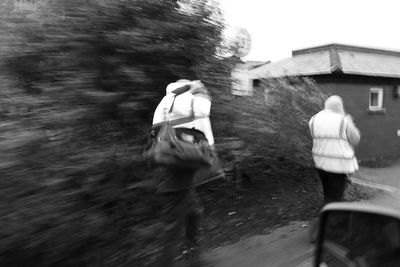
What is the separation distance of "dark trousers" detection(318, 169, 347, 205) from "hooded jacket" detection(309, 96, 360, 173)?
11 centimetres

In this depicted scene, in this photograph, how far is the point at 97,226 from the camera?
11.1 feet

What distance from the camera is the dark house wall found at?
12438 mm

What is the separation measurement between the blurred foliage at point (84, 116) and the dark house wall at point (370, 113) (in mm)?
8497

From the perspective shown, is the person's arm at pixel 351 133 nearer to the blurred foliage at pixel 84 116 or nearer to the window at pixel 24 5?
the blurred foliage at pixel 84 116

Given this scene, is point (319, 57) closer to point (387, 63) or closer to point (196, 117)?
point (387, 63)

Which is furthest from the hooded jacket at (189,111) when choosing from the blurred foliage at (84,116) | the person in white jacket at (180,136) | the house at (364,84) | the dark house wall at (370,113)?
the dark house wall at (370,113)

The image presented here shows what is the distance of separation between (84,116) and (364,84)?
37.0 ft

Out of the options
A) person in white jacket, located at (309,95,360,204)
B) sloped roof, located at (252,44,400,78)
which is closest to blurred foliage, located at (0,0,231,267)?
person in white jacket, located at (309,95,360,204)

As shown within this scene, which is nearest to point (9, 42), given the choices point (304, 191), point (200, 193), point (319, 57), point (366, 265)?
point (200, 193)

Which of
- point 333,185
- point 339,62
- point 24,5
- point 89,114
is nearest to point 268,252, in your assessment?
point 333,185

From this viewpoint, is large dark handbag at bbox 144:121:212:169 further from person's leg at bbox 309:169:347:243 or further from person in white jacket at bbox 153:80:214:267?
person's leg at bbox 309:169:347:243

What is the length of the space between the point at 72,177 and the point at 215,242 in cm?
233

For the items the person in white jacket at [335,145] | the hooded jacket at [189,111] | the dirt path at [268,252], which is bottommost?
the dirt path at [268,252]

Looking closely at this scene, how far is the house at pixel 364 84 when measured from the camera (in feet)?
40.7
